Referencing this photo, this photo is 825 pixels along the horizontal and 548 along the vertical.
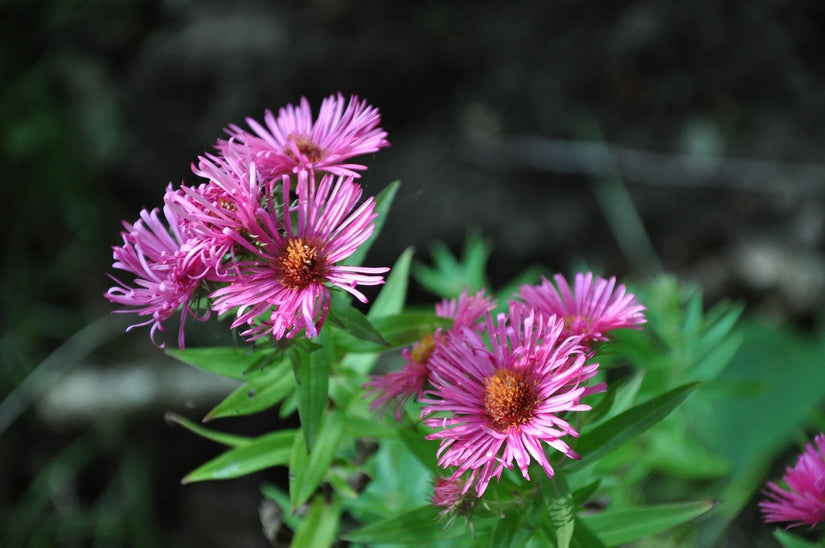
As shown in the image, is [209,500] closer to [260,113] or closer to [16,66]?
[260,113]

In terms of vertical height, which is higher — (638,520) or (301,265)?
(301,265)

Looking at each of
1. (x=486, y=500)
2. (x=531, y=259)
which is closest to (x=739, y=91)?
(x=531, y=259)

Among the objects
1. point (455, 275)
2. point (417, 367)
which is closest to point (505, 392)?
point (417, 367)

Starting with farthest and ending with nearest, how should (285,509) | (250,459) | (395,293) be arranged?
(285,509) → (395,293) → (250,459)

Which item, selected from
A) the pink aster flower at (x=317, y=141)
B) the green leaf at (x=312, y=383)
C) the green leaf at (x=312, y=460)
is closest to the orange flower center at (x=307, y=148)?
the pink aster flower at (x=317, y=141)

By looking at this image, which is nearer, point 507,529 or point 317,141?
point 507,529

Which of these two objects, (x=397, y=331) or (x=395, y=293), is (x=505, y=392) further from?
(x=395, y=293)

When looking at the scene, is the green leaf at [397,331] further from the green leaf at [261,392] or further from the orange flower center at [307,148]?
the orange flower center at [307,148]
